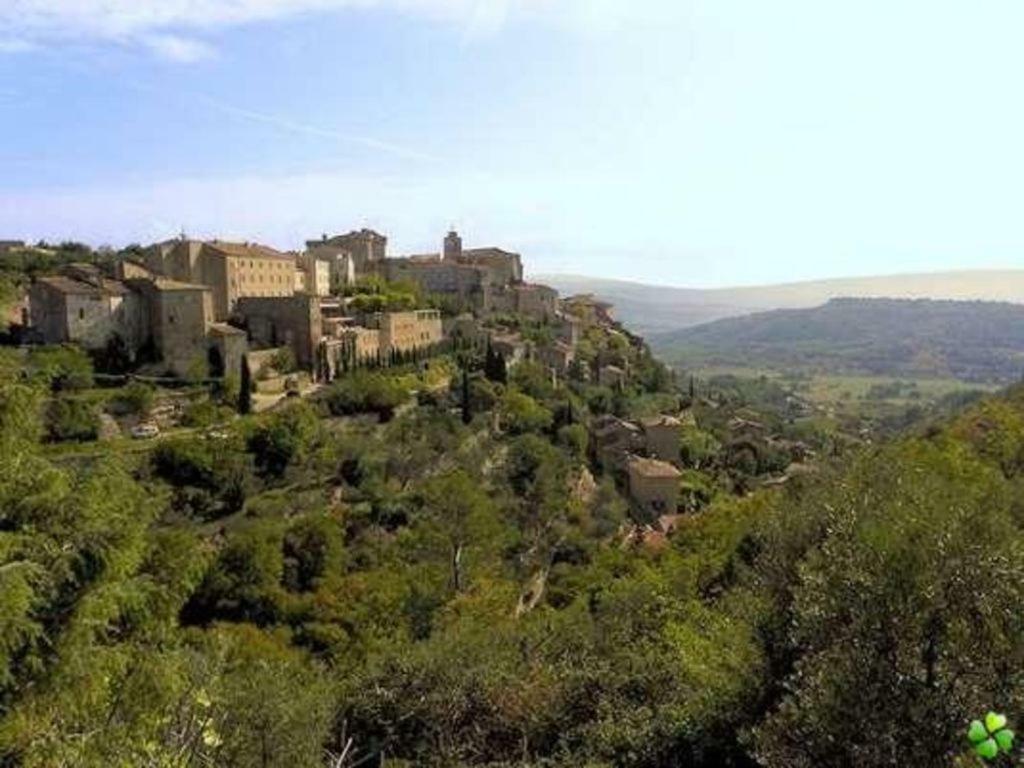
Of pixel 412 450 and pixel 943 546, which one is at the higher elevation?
pixel 943 546

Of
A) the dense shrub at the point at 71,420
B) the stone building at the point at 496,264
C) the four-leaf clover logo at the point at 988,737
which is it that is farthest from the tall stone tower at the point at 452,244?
the four-leaf clover logo at the point at 988,737

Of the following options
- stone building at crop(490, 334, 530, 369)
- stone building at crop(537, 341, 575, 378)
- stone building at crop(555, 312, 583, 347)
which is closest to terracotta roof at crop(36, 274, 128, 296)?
stone building at crop(490, 334, 530, 369)

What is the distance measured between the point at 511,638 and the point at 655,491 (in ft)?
98.8

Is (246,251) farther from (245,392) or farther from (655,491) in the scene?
(655,491)

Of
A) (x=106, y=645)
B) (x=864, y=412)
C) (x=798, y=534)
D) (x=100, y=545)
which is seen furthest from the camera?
(x=864, y=412)

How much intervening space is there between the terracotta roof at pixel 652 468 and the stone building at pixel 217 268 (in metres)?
22.8

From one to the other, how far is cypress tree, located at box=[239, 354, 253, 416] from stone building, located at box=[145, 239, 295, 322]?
7.54 m

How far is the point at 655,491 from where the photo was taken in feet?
158

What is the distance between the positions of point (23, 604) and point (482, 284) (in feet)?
238

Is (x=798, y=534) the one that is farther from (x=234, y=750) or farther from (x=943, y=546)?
(x=234, y=750)

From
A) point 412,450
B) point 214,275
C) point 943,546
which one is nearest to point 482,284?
point 214,275

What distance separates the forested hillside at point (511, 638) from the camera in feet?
26.6

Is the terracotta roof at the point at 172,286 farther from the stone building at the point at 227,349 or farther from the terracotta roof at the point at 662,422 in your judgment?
the terracotta roof at the point at 662,422

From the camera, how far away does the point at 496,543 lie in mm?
35531
